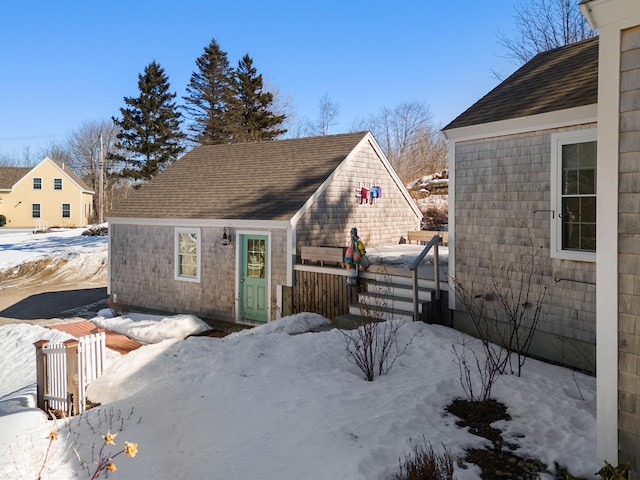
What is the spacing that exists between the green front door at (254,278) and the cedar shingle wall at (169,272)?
→ 0.27 metres

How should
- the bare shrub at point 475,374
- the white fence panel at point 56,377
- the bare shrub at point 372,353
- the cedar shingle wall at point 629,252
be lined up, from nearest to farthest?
1. the cedar shingle wall at point 629,252
2. the bare shrub at point 475,374
3. the bare shrub at point 372,353
4. the white fence panel at point 56,377

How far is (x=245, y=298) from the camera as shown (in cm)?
1278

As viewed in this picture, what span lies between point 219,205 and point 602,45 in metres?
11.1

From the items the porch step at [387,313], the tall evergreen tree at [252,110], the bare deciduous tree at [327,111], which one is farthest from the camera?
the bare deciduous tree at [327,111]

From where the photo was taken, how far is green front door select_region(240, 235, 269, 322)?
489 inches

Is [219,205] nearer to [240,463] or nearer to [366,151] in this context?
[366,151]

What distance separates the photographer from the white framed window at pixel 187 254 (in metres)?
13.8

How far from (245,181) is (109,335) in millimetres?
5685

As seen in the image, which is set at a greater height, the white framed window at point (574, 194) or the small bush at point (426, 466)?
the white framed window at point (574, 194)

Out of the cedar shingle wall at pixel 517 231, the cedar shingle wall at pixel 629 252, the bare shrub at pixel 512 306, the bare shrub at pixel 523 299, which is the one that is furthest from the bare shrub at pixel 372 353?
the cedar shingle wall at pixel 629 252

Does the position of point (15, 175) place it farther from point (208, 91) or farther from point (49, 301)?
point (49, 301)

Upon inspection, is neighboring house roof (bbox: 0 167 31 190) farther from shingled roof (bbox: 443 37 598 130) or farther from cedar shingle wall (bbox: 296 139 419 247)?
shingled roof (bbox: 443 37 598 130)

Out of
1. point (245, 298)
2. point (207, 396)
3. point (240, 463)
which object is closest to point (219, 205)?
point (245, 298)

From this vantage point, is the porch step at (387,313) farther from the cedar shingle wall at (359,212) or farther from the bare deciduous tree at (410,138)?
the bare deciduous tree at (410,138)
